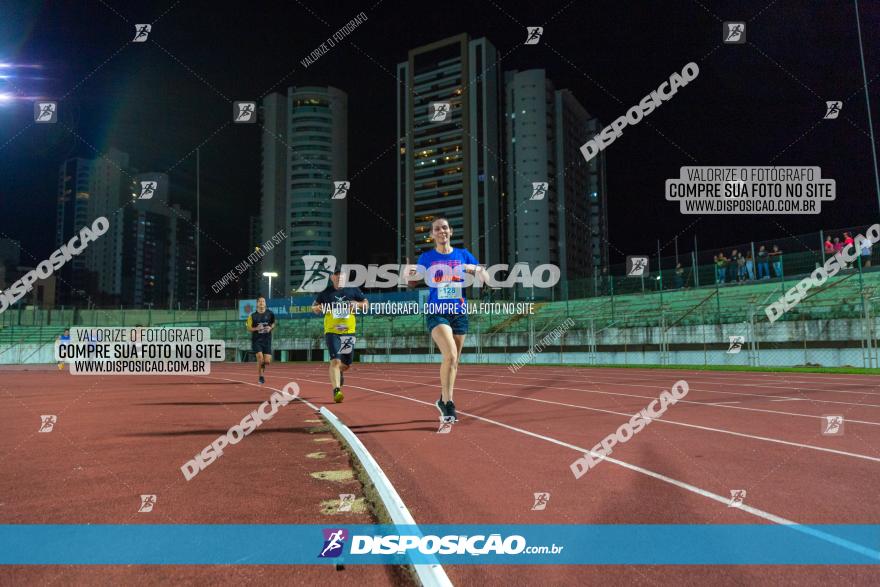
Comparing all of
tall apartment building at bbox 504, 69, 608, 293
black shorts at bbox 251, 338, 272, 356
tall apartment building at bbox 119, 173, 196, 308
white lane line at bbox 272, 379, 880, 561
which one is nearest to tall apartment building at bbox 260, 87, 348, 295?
tall apartment building at bbox 119, 173, 196, 308

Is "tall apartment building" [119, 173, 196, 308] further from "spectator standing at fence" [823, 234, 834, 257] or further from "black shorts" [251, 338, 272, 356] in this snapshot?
"spectator standing at fence" [823, 234, 834, 257]

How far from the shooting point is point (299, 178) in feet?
468

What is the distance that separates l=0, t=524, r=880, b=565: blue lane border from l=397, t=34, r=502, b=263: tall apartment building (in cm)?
10736

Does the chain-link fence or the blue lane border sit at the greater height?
the chain-link fence

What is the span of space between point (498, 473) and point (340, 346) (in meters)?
5.48

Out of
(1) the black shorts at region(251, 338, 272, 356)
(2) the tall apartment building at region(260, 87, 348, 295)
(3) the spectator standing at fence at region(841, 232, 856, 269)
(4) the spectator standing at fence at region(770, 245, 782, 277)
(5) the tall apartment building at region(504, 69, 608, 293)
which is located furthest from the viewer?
(2) the tall apartment building at region(260, 87, 348, 295)

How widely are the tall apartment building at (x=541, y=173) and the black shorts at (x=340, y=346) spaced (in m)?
108

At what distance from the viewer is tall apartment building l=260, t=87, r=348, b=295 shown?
141750 millimetres

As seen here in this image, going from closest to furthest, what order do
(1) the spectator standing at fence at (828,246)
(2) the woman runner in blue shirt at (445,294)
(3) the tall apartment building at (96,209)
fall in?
(2) the woman runner in blue shirt at (445,294)
(1) the spectator standing at fence at (828,246)
(3) the tall apartment building at (96,209)

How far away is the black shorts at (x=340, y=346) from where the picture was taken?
29.6 feet

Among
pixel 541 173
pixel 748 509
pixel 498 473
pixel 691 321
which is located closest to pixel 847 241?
pixel 691 321

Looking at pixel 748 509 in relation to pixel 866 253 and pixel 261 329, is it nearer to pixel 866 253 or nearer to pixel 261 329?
pixel 261 329

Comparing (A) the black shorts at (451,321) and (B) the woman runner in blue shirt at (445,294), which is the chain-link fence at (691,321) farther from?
(B) the woman runner in blue shirt at (445,294)

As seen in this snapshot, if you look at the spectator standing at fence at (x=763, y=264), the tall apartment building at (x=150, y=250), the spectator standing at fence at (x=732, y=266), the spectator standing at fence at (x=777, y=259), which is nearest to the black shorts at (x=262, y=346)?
the spectator standing at fence at (x=732, y=266)
